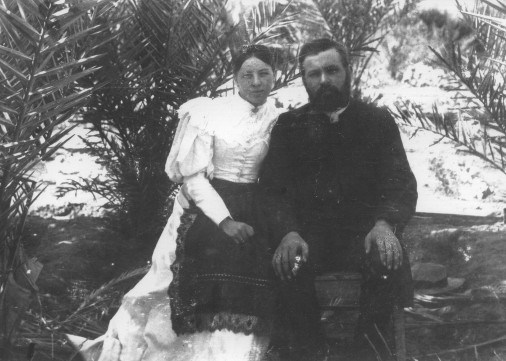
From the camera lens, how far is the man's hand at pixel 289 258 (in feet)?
7.66

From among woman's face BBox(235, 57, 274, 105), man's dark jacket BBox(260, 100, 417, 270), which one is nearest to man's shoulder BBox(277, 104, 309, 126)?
man's dark jacket BBox(260, 100, 417, 270)

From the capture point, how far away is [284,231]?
2414 mm

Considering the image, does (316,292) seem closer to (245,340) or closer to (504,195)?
(245,340)

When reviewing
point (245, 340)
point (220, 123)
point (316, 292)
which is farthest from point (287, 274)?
point (220, 123)

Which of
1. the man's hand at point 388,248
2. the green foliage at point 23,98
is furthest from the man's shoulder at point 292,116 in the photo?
the green foliage at point 23,98

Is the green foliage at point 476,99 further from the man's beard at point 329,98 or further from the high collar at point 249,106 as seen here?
the high collar at point 249,106

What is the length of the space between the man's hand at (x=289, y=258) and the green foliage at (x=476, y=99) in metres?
0.67

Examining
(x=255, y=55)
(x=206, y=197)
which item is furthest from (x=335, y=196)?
(x=255, y=55)

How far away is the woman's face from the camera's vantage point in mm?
2564

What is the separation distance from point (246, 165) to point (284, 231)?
301 mm

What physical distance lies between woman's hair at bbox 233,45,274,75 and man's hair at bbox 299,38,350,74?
12 cm

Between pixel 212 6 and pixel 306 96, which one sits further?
pixel 212 6

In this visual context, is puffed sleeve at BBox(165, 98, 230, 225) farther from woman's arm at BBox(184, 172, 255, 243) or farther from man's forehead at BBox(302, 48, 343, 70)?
man's forehead at BBox(302, 48, 343, 70)

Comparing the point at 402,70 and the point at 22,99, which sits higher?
the point at 22,99
